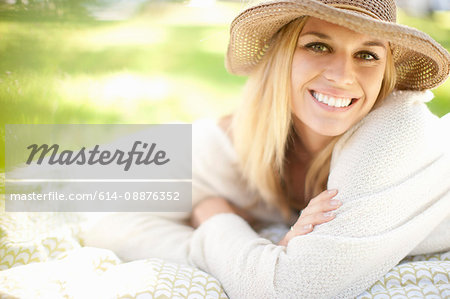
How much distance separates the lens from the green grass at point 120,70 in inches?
89.0

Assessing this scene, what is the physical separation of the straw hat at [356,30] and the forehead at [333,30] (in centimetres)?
7

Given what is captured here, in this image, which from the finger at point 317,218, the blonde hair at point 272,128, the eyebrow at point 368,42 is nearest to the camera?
the finger at point 317,218

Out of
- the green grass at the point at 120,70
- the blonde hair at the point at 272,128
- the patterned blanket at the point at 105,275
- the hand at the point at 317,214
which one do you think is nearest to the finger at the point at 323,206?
the hand at the point at 317,214

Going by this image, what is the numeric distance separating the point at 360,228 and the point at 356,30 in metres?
0.62

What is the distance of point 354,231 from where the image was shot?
146 cm

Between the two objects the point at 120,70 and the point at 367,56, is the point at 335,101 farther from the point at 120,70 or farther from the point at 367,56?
the point at 120,70

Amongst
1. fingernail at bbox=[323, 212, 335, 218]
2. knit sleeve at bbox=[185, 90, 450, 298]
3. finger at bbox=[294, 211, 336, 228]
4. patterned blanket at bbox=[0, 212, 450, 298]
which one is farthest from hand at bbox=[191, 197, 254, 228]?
fingernail at bbox=[323, 212, 335, 218]

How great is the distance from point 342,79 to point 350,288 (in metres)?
0.71

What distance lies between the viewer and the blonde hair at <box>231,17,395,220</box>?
72.7 inches

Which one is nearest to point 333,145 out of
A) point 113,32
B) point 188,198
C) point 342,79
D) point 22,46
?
point 342,79

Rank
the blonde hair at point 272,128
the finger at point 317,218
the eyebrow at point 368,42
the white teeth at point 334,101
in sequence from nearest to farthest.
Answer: the finger at point 317,218 < the eyebrow at point 368,42 < the white teeth at point 334,101 < the blonde hair at point 272,128

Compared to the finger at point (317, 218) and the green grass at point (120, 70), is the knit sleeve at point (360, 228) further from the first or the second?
the green grass at point (120, 70)

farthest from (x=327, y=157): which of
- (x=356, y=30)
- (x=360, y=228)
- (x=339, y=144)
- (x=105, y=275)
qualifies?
(x=105, y=275)

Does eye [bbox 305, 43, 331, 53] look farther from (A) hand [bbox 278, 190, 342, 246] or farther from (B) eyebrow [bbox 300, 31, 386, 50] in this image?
(A) hand [bbox 278, 190, 342, 246]
